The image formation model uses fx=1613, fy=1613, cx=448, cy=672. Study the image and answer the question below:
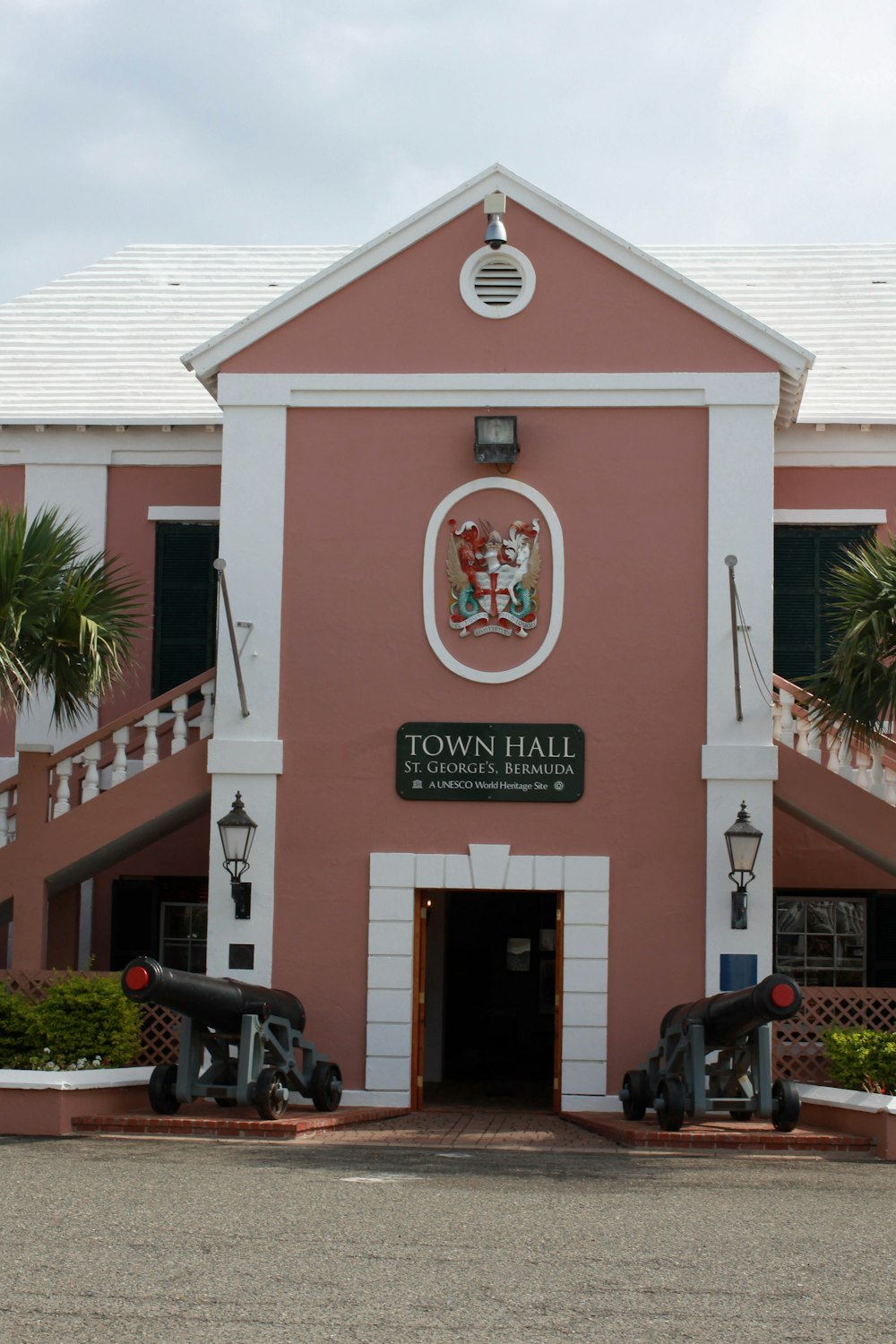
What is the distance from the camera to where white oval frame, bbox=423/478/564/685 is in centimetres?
1474

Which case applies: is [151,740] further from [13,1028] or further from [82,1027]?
[13,1028]

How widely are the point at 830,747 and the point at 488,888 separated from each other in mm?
3330

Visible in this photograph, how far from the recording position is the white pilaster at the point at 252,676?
1455 cm

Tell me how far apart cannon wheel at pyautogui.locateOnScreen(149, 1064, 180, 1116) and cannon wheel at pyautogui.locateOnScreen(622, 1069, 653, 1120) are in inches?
144

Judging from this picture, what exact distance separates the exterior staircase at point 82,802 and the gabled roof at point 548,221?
3.15m

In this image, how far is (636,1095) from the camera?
1309 centimetres

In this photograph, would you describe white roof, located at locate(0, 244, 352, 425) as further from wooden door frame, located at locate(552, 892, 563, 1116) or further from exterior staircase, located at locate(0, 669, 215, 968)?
wooden door frame, located at locate(552, 892, 563, 1116)

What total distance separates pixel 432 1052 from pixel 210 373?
7869 mm

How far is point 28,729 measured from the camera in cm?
1691

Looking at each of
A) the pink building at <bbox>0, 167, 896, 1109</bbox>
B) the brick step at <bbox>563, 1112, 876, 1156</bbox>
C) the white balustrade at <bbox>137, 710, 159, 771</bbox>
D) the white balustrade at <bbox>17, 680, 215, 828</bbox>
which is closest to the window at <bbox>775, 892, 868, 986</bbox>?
the pink building at <bbox>0, 167, 896, 1109</bbox>

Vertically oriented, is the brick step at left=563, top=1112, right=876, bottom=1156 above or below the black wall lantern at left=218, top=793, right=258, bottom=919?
below

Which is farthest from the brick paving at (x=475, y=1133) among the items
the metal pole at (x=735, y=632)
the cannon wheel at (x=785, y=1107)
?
the metal pole at (x=735, y=632)

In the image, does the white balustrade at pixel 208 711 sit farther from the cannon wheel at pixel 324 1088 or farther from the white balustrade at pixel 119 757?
the cannon wheel at pixel 324 1088

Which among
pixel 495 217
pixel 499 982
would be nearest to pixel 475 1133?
pixel 499 982
